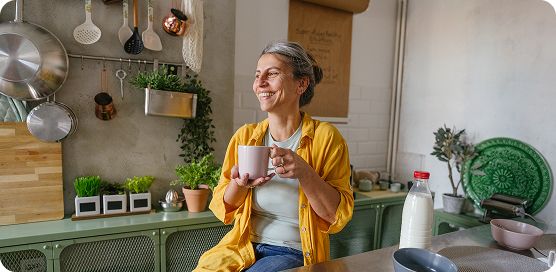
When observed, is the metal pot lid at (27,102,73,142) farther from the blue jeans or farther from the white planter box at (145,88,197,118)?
the blue jeans

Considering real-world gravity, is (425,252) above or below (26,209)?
above

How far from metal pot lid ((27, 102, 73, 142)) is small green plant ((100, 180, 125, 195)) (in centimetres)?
32

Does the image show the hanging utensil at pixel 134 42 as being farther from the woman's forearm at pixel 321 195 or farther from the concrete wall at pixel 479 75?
the concrete wall at pixel 479 75

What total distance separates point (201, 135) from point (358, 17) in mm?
1597

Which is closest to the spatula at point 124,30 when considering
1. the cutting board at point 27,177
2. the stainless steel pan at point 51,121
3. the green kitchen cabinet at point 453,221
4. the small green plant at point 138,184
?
the stainless steel pan at point 51,121

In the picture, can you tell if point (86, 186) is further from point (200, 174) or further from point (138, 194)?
point (200, 174)

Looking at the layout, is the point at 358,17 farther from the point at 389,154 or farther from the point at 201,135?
the point at 201,135

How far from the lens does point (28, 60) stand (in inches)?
61.2

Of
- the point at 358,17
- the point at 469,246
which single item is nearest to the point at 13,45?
the point at 469,246

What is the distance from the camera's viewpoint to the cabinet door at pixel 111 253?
155 cm

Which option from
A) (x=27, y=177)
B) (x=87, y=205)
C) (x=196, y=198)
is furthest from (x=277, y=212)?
(x=27, y=177)

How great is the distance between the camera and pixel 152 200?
6.48 feet

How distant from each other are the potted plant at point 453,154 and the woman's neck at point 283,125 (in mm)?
1391

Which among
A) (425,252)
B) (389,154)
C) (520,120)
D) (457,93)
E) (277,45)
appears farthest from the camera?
(389,154)
